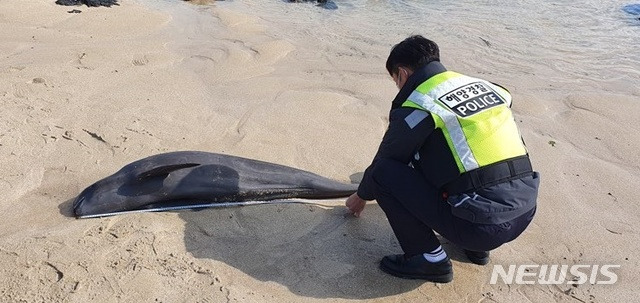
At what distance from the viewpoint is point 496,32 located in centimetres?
878

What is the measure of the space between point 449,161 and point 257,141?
7.57 feet

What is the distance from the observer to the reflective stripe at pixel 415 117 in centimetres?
301

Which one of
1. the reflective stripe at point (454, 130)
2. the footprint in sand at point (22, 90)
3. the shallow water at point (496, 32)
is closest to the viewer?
the reflective stripe at point (454, 130)

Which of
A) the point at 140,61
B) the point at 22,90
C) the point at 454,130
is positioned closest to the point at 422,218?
the point at 454,130

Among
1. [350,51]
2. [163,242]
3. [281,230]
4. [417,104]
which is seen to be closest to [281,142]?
[281,230]

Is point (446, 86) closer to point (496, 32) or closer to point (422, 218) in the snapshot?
point (422, 218)

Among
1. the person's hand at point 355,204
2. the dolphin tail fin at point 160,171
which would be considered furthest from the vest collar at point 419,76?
the dolphin tail fin at point 160,171

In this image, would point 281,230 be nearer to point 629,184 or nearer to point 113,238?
point 113,238

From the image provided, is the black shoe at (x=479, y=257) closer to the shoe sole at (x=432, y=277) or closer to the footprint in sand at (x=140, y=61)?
the shoe sole at (x=432, y=277)

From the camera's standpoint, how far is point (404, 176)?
3252mm

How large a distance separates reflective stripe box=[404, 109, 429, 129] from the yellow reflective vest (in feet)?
0.09

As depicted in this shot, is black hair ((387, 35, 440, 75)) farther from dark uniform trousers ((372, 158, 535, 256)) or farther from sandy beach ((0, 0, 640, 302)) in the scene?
sandy beach ((0, 0, 640, 302))

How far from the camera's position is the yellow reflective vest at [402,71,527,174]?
2975mm

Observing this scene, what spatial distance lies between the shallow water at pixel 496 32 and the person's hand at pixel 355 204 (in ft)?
12.1
